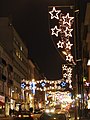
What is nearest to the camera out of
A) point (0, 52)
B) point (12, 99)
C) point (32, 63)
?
point (0, 52)

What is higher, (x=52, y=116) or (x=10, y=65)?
(x=10, y=65)

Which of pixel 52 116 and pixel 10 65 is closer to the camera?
pixel 52 116

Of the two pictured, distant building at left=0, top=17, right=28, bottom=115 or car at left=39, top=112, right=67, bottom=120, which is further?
distant building at left=0, top=17, right=28, bottom=115

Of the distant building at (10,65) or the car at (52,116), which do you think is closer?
the car at (52,116)

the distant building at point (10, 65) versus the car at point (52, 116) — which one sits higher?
the distant building at point (10, 65)

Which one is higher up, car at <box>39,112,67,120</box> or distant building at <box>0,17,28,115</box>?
distant building at <box>0,17,28,115</box>

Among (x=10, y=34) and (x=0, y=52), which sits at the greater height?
(x=10, y=34)

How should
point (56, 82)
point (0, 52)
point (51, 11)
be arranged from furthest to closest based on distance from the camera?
point (56, 82)
point (0, 52)
point (51, 11)

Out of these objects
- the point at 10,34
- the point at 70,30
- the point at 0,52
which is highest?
the point at 10,34

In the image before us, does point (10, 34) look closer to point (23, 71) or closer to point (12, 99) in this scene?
point (12, 99)

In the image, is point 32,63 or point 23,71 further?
point 32,63

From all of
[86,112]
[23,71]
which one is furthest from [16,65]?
[86,112]

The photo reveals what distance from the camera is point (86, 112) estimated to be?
48781 mm

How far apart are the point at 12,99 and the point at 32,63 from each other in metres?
55.9
